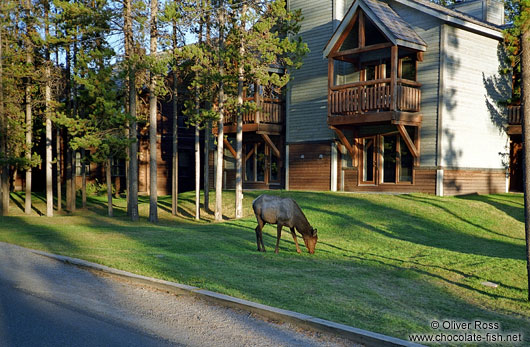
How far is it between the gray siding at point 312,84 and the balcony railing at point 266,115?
774 mm

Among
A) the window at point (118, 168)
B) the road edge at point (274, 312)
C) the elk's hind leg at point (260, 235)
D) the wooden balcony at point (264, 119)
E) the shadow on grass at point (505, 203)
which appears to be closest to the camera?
the road edge at point (274, 312)

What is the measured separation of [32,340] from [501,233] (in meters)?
16.1

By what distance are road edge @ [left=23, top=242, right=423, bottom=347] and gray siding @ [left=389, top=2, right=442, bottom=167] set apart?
1636cm

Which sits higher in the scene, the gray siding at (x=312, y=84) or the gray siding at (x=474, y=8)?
the gray siding at (x=474, y=8)

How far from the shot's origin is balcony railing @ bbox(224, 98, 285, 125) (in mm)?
27097

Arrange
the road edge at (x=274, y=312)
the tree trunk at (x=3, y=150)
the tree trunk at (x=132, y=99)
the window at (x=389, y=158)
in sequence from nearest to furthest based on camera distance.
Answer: the road edge at (x=274, y=312)
the tree trunk at (x=132, y=99)
the window at (x=389, y=158)
the tree trunk at (x=3, y=150)

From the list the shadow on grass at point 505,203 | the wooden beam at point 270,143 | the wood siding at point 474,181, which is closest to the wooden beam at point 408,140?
the wood siding at point 474,181

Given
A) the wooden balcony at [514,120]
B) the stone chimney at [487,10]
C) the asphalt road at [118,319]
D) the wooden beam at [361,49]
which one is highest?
the stone chimney at [487,10]

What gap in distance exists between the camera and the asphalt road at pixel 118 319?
593cm

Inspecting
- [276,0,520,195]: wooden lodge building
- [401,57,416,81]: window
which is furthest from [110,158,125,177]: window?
[401,57,416,81]: window

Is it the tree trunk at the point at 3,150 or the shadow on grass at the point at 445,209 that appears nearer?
the shadow on grass at the point at 445,209

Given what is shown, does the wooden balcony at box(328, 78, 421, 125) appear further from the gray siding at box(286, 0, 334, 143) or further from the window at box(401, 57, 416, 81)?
the gray siding at box(286, 0, 334, 143)

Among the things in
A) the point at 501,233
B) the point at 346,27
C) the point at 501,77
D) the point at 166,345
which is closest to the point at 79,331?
the point at 166,345

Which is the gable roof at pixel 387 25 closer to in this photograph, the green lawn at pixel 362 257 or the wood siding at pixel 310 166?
the wood siding at pixel 310 166
